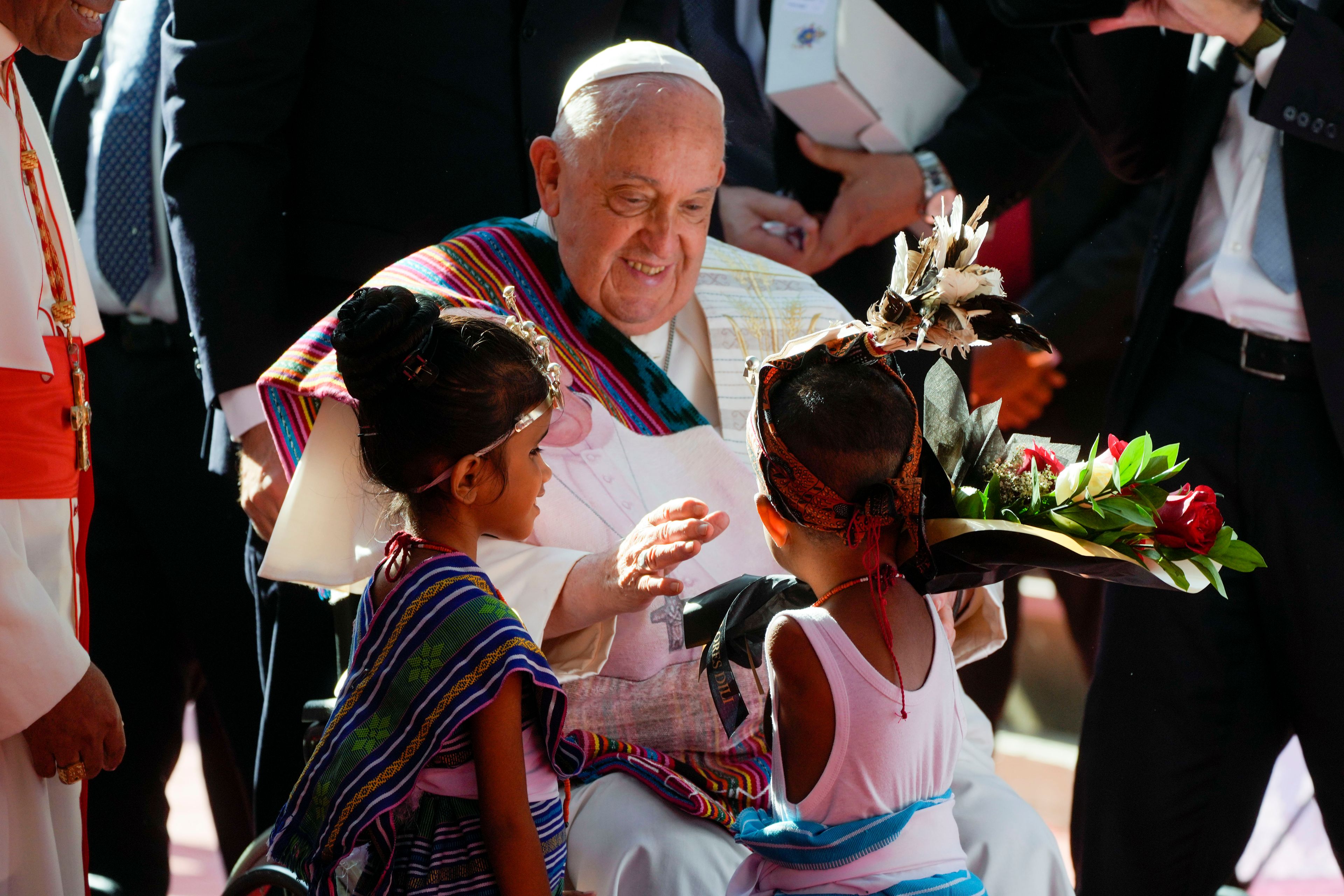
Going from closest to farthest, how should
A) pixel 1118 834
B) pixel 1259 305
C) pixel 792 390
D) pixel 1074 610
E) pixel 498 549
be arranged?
pixel 792 390 < pixel 498 549 < pixel 1259 305 < pixel 1118 834 < pixel 1074 610

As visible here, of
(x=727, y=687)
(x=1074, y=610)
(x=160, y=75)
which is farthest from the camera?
(x=1074, y=610)

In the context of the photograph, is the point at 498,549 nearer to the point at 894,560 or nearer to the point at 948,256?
the point at 894,560

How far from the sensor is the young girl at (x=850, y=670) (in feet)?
5.90

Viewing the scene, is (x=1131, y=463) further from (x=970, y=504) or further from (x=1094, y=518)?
(x=970, y=504)

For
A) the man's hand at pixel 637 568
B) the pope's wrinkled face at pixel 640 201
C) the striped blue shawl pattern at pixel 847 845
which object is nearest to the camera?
the striped blue shawl pattern at pixel 847 845

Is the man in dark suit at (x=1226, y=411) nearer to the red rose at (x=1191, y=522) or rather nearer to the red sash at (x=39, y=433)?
the red rose at (x=1191, y=522)

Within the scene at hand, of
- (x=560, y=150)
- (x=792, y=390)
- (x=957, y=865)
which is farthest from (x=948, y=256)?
(x=560, y=150)

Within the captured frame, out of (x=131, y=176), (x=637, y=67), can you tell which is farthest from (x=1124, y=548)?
(x=131, y=176)

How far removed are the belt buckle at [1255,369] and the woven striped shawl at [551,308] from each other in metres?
1.28

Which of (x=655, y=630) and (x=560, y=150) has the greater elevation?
(x=560, y=150)

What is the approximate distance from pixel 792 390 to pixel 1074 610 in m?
3.07

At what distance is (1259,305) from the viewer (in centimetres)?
284

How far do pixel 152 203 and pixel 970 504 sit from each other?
7.97ft

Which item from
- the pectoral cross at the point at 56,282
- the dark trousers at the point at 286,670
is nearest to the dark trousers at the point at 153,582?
the dark trousers at the point at 286,670
